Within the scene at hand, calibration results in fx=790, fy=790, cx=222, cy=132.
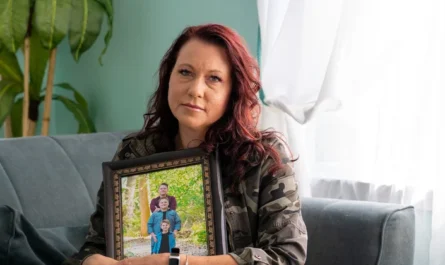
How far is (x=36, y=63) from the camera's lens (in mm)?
3459

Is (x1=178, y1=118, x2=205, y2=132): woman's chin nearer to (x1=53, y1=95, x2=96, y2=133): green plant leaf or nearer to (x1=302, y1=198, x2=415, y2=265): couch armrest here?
(x1=302, y1=198, x2=415, y2=265): couch armrest

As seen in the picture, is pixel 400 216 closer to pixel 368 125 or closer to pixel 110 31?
pixel 368 125

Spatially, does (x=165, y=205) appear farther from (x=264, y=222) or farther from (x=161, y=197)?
(x=264, y=222)

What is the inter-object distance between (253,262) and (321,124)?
0.90 meters

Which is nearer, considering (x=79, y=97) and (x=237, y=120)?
(x=237, y=120)

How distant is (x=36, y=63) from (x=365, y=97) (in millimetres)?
1779

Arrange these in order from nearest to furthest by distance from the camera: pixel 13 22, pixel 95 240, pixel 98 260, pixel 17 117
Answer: pixel 98 260 < pixel 95 240 < pixel 13 22 < pixel 17 117

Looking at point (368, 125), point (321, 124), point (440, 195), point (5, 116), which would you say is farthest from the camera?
point (5, 116)

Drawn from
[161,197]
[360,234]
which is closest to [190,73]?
[161,197]

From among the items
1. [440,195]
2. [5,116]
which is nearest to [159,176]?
[440,195]

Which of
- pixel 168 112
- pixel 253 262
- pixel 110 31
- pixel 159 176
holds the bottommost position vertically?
pixel 253 262

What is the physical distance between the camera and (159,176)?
1.58 meters

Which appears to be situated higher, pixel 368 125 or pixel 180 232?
pixel 368 125

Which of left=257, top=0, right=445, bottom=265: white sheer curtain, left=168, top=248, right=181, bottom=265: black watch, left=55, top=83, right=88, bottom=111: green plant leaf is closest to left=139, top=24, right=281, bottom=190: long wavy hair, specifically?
left=168, top=248, right=181, bottom=265: black watch
